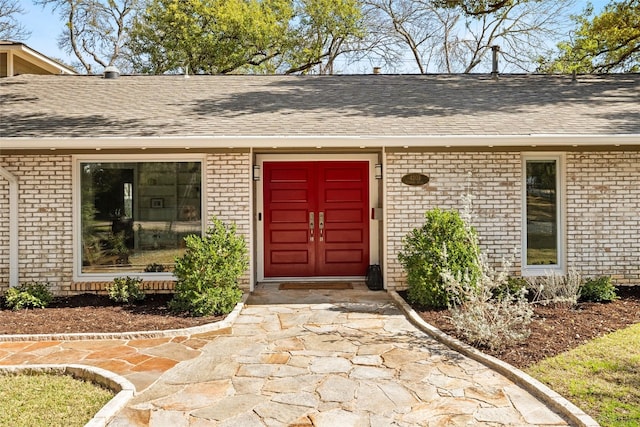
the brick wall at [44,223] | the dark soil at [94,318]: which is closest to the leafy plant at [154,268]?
the brick wall at [44,223]

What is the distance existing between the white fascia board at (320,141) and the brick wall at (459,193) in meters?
0.57

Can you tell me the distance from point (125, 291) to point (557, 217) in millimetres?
6765

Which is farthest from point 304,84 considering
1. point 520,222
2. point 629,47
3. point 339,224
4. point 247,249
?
point 629,47

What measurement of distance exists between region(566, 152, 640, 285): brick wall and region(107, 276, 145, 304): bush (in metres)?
6.65

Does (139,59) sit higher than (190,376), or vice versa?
(139,59)

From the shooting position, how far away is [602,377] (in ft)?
14.9

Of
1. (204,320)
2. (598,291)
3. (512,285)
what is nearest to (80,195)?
(204,320)

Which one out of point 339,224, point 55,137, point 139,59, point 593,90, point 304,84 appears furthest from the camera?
point 139,59

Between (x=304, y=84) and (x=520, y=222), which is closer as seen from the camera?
(x=520, y=222)

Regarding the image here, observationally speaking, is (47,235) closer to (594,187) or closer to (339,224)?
(339,224)

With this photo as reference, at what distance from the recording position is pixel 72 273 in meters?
8.05

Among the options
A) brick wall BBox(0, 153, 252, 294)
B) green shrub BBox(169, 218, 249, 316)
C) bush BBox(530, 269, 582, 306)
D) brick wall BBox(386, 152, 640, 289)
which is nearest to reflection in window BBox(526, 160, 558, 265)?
brick wall BBox(386, 152, 640, 289)

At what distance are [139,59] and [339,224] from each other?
53.6 ft

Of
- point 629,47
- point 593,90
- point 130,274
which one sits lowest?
point 130,274
